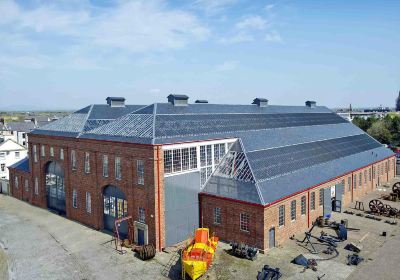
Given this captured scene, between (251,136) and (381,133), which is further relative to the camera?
(381,133)

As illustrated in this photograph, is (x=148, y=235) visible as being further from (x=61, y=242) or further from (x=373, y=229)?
(x=373, y=229)

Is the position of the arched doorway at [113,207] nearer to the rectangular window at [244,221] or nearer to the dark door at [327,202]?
the rectangular window at [244,221]

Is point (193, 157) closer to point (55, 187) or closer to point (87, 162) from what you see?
point (87, 162)

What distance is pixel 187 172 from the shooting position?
3509cm

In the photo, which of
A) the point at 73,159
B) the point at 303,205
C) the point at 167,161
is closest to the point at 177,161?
the point at 167,161

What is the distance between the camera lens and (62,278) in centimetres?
2848

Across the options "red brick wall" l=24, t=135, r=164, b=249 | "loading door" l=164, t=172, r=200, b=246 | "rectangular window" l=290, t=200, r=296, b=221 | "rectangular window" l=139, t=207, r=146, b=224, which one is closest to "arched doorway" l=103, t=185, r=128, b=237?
"red brick wall" l=24, t=135, r=164, b=249

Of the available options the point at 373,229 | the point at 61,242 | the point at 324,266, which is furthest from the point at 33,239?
the point at 373,229

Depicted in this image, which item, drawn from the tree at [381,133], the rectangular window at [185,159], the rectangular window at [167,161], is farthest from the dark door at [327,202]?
the tree at [381,133]

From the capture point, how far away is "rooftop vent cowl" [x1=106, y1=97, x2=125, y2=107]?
4969 cm

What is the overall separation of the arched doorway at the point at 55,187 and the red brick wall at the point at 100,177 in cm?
73

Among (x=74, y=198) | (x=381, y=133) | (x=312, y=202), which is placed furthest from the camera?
(x=381, y=133)

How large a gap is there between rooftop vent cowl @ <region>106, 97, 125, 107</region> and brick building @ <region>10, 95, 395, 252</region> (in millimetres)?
140

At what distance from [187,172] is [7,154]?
4806cm
